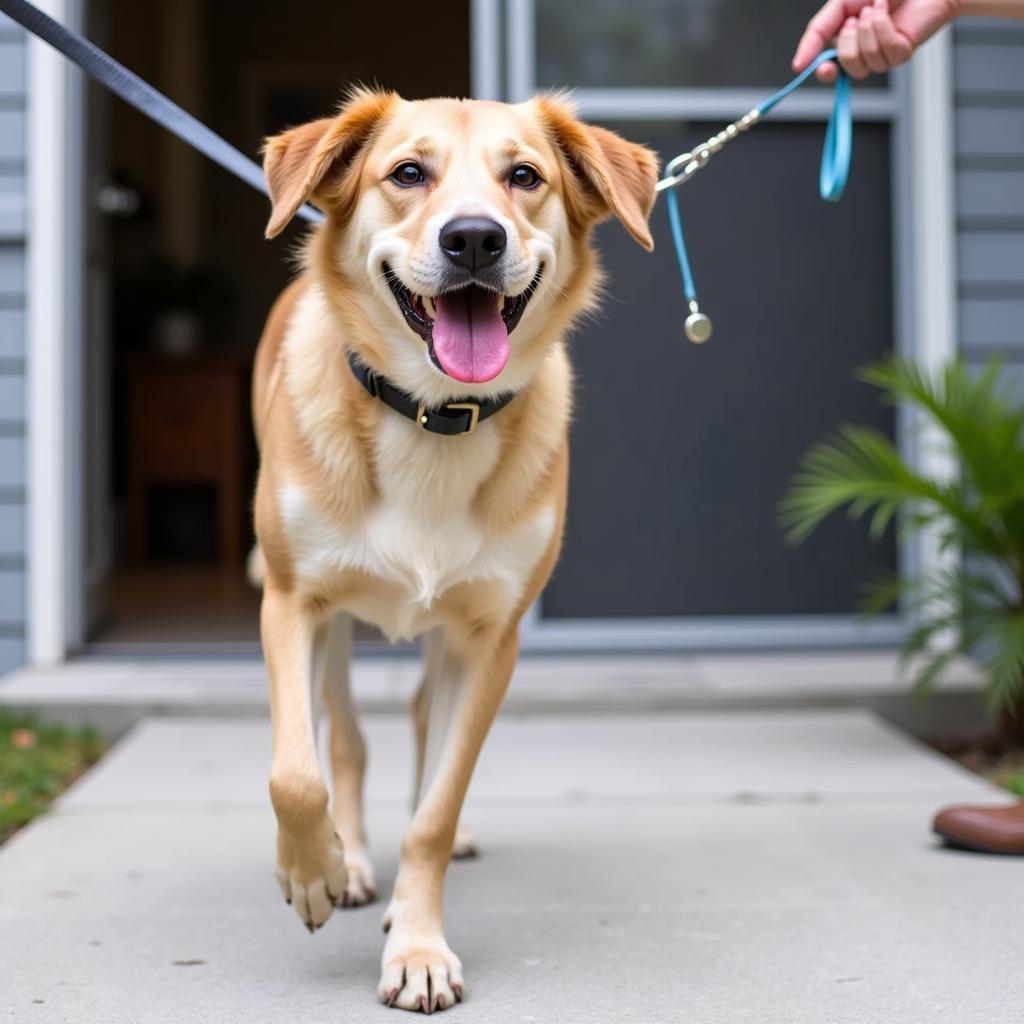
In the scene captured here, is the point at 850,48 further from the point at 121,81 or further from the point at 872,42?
the point at 121,81

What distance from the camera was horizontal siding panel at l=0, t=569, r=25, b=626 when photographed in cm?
464

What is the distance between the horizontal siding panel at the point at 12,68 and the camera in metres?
4.56

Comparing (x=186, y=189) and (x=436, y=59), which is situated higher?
(x=436, y=59)

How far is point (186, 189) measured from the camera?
9.01 metres

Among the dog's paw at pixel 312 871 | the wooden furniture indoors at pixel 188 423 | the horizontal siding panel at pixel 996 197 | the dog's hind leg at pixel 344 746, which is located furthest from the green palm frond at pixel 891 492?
the wooden furniture indoors at pixel 188 423

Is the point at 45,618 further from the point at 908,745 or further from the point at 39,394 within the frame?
the point at 908,745

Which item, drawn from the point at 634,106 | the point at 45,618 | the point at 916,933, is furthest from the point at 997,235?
the point at 45,618

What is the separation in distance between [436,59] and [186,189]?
1926mm

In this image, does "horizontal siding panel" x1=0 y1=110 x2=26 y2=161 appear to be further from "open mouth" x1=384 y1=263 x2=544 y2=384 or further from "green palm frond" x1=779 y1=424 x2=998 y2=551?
"open mouth" x1=384 y1=263 x2=544 y2=384

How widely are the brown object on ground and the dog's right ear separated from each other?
68.6 inches

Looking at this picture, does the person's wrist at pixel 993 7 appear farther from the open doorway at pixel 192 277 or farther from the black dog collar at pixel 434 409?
the open doorway at pixel 192 277

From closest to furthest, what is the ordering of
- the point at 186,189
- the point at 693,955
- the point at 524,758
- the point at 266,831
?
the point at 693,955
the point at 266,831
the point at 524,758
the point at 186,189

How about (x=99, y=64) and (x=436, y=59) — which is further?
(x=436, y=59)

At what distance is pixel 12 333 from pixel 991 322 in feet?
10.7
